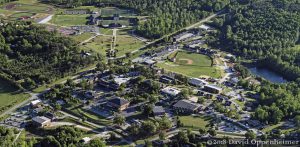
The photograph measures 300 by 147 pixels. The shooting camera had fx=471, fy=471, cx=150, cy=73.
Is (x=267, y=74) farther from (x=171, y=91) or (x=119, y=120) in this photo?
(x=119, y=120)

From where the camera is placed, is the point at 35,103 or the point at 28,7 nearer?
the point at 35,103

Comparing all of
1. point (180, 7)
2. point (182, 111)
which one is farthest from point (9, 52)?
point (180, 7)

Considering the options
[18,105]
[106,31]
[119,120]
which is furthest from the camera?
[106,31]

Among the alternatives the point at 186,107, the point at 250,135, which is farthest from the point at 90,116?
the point at 250,135

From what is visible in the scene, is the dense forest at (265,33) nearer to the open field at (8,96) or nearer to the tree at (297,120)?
the tree at (297,120)

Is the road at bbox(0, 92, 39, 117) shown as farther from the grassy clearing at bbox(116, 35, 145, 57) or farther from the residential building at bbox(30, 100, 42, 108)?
the grassy clearing at bbox(116, 35, 145, 57)

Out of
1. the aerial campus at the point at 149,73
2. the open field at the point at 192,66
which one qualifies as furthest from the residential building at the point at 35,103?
the open field at the point at 192,66

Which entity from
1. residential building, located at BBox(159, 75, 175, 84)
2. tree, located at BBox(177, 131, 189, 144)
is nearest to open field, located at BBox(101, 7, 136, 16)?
residential building, located at BBox(159, 75, 175, 84)
